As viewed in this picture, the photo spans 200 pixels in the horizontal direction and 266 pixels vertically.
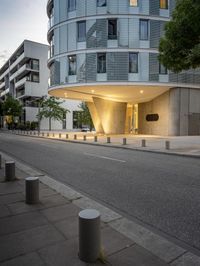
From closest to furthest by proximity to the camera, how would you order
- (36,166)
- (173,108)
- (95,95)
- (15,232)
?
(15,232), (36,166), (173,108), (95,95)

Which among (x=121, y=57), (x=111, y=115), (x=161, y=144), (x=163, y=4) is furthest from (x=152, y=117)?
(x=161, y=144)

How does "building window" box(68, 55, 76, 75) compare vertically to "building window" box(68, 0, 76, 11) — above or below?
below

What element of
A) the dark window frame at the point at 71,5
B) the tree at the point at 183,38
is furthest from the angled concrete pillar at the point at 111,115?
the tree at the point at 183,38

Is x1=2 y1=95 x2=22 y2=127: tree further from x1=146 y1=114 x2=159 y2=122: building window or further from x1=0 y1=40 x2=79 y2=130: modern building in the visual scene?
x1=146 y1=114 x2=159 y2=122: building window

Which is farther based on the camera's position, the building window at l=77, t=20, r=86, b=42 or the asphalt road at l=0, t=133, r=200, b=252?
the building window at l=77, t=20, r=86, b=42

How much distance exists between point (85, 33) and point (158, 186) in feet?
89.4

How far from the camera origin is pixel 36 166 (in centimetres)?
998

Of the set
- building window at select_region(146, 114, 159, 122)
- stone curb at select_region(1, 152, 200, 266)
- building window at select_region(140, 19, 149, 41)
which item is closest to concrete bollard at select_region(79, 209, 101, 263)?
stone curb at select_region(1, 152, 200, 266)

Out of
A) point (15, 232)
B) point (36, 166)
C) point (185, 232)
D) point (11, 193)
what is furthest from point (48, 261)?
point (36, 166)

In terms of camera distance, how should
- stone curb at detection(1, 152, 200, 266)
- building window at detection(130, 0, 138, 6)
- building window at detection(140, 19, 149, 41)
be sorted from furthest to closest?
1. building window at detection(140, 19, 149, 41)
2. building window at detection(130, 0, 138, 6)
3. stone curb at detection(1, 152, 200, 266)

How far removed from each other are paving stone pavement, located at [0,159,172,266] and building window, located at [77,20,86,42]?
1116 inches

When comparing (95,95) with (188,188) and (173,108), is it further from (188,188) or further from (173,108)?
(188,188)

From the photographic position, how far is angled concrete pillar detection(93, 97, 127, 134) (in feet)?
117

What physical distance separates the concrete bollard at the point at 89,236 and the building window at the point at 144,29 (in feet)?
98.5
